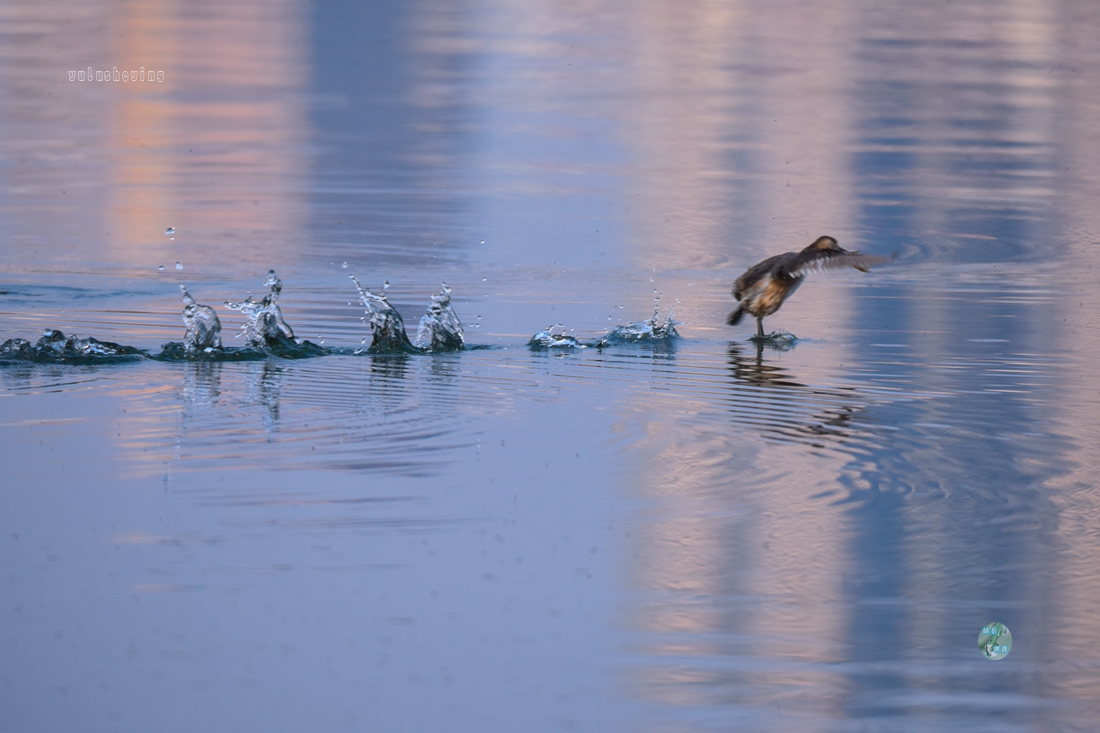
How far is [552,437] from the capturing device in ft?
27.1

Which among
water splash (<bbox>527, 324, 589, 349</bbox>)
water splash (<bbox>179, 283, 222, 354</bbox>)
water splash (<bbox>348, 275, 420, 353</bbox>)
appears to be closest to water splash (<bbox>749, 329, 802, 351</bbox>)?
water splash (<bbox>527, 324, 589, 349</bbox>)

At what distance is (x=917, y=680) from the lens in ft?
17.9

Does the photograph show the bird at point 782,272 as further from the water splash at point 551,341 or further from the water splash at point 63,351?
the water splash at point 63,351

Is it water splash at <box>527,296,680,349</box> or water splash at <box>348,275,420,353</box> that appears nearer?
water splash at <box>348,275,420,353</box>

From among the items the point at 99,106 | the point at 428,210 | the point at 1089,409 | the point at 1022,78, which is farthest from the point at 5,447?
the point at 1022,78

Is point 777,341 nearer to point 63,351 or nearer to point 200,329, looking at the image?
point 200,329

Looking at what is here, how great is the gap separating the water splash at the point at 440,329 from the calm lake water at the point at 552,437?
21cm

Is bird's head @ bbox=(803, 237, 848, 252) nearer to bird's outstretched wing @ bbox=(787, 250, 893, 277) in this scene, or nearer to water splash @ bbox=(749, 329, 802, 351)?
bird's outstretched wing @ bbox=(787, 250, 893, 277)

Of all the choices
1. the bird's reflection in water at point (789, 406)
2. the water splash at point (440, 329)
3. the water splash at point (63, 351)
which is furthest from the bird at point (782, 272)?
the water splash at point (63, 351)

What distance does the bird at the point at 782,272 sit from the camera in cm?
1101

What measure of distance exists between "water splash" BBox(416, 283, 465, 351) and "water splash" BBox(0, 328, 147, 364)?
171 cm

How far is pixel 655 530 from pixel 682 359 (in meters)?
3.64

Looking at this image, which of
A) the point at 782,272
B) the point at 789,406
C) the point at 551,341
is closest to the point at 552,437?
the point at 789,406

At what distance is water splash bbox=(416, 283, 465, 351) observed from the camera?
10.5 m
